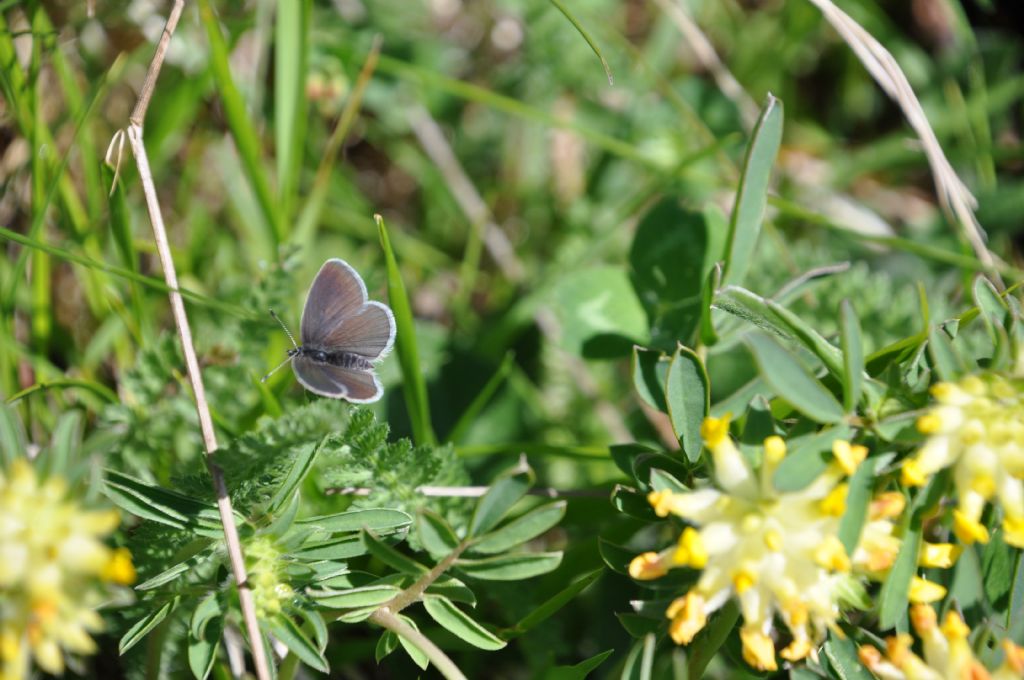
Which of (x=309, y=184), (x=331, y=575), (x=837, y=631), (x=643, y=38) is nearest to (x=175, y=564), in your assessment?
(x=331, y=575)

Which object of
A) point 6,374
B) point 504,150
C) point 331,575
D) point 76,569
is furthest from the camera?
point 504,150

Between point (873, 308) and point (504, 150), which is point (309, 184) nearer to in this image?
point (504, 150)

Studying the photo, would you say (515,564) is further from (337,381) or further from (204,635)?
(204,635)

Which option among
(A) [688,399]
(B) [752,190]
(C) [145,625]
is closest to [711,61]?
(B) [752,190]

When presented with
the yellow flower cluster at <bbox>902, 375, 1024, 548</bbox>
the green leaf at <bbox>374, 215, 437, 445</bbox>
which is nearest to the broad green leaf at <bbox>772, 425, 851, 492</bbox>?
the yellow flower cluster at <bbox>902, 375, 1024, 548</bbox>

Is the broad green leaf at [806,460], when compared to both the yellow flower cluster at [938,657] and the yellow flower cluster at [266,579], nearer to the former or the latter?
the yellow flower cluster at [938,657]

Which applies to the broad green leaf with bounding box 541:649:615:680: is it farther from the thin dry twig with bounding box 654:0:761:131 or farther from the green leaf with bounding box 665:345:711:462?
the thin dry twig with bounding box 654:0:761:131

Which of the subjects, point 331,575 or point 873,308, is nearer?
point 331,575
